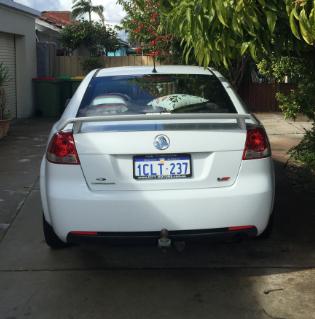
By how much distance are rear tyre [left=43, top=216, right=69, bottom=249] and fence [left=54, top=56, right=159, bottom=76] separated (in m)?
14.2

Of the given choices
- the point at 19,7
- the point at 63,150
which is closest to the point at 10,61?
the point at 19,7

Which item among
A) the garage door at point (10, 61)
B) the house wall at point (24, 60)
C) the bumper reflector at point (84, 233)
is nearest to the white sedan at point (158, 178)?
the bumper reflector at point (84, 233)

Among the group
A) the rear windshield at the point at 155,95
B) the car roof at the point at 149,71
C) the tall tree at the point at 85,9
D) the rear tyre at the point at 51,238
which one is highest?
the tall tree at the point at 85,9

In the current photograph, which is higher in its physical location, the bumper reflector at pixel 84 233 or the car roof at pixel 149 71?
the car roof at pixel 149 71

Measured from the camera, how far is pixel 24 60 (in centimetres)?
1498

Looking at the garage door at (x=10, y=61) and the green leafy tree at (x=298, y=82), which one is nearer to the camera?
the green leafy tree at (x=298, y=82)

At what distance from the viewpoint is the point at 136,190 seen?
377 centimetres

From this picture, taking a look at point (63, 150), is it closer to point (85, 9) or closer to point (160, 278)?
point (160, 278)

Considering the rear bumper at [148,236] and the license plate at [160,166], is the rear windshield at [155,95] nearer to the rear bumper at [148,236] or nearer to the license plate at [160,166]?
the license plate at [160,166]

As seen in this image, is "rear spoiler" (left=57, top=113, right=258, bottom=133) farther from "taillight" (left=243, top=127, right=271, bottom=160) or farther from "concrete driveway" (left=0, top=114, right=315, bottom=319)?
"concrete driveway" (left=0, top=114, right=315, bottom=319)

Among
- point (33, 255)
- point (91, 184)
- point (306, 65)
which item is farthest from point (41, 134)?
point (91, 184)

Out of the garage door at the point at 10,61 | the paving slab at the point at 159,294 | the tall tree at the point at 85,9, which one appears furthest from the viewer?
the tall tree at the point at 85,9

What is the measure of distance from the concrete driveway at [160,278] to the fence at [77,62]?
43.5 ft

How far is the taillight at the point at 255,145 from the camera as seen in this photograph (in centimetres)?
389
